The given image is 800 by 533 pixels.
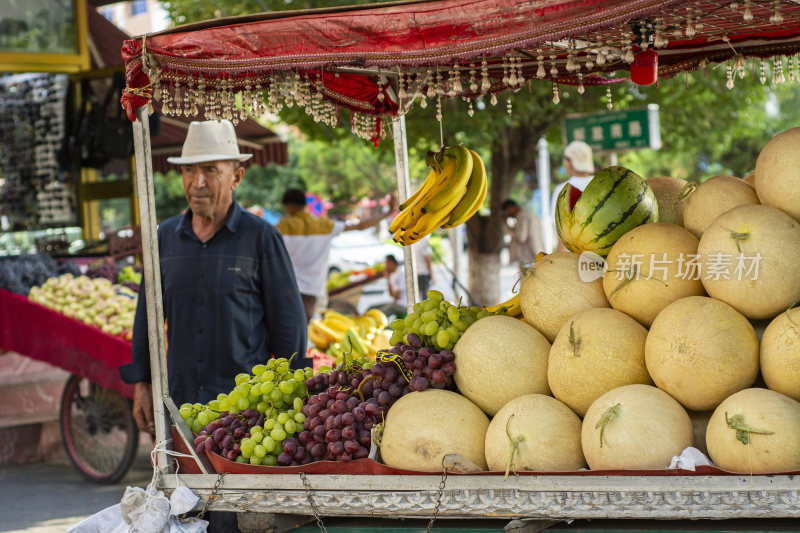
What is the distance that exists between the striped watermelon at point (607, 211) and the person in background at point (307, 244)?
522 centimetres

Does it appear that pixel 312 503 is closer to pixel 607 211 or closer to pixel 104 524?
pixel 104 524

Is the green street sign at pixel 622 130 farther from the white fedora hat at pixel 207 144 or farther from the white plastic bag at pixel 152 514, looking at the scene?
the white plastic bag at pixel 152 514

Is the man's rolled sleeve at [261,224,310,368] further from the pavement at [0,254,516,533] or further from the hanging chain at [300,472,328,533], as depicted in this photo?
the pavement at [0,254,516,533]

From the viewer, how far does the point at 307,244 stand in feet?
26.3

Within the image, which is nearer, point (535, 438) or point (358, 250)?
point (535, 438)

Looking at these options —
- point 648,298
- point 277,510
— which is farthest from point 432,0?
point 277,510

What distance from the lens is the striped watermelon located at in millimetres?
2750

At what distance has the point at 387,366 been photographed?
107 inches

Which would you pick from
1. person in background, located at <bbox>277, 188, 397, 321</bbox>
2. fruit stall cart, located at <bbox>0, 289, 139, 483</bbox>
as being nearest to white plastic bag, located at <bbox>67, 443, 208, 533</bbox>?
fruit stall cart, located at <bbox>0, 289, 139, 483</bbox>

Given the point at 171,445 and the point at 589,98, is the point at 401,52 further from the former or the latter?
the point at 589,98

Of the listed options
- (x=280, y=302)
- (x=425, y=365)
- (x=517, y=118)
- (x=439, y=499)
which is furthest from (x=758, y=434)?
(x=517, y=118)

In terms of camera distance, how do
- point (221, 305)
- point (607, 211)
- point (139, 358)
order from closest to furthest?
1. point (607, 211)
2. point (139, 358)
3. point (221, 305)

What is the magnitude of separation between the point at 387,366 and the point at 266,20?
3.94 feet

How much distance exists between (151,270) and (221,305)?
121 centimetres
